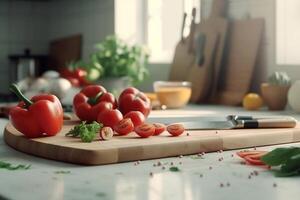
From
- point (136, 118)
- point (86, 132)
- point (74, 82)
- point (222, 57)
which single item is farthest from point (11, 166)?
point (74, 82)

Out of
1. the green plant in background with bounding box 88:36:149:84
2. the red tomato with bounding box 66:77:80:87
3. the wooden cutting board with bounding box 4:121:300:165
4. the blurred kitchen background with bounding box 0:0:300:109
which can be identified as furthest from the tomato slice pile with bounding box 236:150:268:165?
the red tomato with bounding box 66:77:80:87

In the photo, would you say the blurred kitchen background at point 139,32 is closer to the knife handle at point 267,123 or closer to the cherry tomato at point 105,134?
the knife handle at point 267,123

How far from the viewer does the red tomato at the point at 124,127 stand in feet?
4.03

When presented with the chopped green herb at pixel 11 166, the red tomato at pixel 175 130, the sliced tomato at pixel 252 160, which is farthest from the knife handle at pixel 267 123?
the chopped green herb at pixel 11 166

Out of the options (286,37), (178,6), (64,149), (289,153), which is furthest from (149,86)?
(289,153)

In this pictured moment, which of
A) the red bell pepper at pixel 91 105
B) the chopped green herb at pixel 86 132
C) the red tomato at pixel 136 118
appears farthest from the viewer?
the red bell pepper at pixel 91 105

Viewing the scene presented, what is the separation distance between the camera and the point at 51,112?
1247mm

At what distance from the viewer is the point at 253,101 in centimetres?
200

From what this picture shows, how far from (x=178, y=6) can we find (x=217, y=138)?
170 centimetres

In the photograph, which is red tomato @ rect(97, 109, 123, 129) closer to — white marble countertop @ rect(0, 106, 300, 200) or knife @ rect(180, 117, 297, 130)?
knife @ rect(180, 117, 297, 130)

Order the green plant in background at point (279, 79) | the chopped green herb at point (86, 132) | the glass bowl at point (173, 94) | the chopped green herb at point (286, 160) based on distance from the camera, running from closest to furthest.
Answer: the chopped green herb at point (286, 160)
the chopped green herb at point (86, 132)
the green plant in background at point (279, 79)
the glass bowl at point (173, 94)

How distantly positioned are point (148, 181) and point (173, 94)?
125cm

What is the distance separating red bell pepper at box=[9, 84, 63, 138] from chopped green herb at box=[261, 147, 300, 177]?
52 centimetres

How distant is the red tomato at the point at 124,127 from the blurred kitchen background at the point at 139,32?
0.99 m
